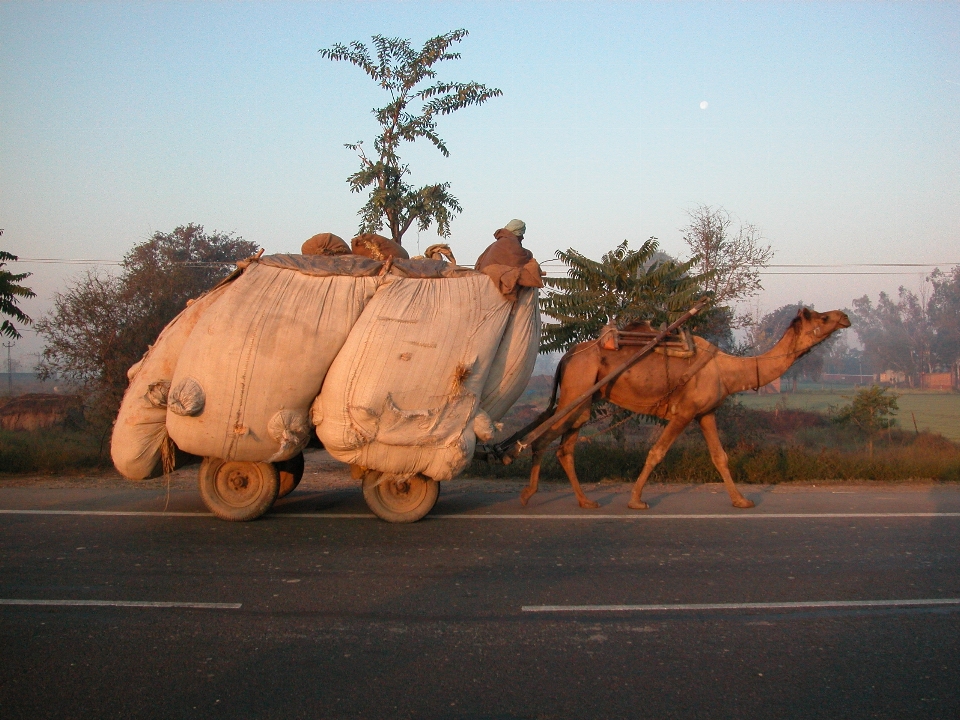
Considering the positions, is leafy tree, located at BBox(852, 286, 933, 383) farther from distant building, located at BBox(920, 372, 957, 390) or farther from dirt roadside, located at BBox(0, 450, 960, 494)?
dirt roadside, located at BBox(0, 450, 960, 494)

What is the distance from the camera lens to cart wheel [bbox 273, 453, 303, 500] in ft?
30.6

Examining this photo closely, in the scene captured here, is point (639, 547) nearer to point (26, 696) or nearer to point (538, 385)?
point (26, 696)

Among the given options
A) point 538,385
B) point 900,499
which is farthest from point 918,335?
point 900,499

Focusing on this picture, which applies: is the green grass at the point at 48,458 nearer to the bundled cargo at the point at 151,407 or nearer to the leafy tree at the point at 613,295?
the bundled cargo at the point at 151,407

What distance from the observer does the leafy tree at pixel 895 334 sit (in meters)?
73.9

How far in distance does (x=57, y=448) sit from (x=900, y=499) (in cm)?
1296

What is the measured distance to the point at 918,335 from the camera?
81.3m

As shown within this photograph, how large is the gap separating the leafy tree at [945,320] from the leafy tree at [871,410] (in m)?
57.0

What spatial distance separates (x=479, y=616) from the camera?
18.8 ft

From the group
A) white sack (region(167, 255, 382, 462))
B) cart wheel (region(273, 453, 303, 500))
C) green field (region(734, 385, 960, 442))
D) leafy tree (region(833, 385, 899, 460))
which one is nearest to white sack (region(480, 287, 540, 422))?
white sack (region(167, 255, 382, 462))

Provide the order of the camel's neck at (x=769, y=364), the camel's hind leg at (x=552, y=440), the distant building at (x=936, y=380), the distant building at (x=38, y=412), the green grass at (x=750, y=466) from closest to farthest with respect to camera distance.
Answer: the camel's hind leg at (x=552, y=440)
the camel's neck at (x=769, y=364)
the green grass at (x=750, y=466)
the distant building at (x=38, y=412)
the distant building at (x=936, y=380)

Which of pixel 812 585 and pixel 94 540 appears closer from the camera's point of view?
pixel 812 585

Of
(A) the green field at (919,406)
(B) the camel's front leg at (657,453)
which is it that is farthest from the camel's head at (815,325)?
(A) the green field at (919,406)

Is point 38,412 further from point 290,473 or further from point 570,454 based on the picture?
point 570,454
